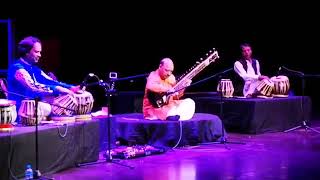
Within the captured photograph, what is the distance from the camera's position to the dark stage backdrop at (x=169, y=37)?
13750 mm

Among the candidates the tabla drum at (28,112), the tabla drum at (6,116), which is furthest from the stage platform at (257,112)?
the tabla drum at (6,116)

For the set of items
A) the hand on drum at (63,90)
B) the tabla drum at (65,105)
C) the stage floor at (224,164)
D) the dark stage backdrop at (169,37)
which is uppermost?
the dark stage backdrop at (169,37)

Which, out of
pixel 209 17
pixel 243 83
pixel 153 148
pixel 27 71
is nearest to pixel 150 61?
pixel 209 17

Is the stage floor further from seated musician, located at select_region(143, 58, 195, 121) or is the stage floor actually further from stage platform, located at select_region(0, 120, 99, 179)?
seated musician, located at select_region(143, 58, 195, 121)

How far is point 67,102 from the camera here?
7.21 metres

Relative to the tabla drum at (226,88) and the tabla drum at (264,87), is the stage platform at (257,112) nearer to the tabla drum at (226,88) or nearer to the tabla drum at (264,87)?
the tabla drum at (226,88)

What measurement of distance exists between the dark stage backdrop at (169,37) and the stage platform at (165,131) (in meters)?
5.04

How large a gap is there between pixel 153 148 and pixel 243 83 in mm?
4214

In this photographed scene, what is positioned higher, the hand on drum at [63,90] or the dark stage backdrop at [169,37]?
the dark stage backdrop at [169,37]

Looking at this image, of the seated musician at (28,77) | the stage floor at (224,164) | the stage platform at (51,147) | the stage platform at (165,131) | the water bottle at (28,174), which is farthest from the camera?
the stage platform at (165,131)

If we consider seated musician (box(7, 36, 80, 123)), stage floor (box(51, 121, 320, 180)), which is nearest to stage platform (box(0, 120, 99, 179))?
stage floor (box(51, 121, 320, 180))

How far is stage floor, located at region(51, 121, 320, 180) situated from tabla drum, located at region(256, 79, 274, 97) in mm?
1689

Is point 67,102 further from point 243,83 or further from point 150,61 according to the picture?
point 150,61

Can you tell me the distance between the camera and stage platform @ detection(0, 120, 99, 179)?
19.2ft
